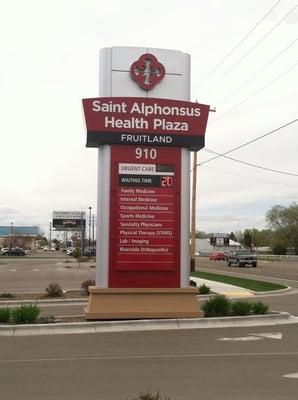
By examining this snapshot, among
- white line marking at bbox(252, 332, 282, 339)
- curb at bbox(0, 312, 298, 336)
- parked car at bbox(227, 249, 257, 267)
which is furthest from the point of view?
parked car at bbox(227, 249, 257, 267)

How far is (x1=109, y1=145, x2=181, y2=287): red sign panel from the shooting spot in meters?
14.1

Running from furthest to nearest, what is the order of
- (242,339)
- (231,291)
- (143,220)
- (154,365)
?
1. (231,291)
2. (143,220)
3. (242,339)
4. (154,365)

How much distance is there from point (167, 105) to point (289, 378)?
26.2 feet

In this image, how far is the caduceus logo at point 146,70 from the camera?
14359 mm

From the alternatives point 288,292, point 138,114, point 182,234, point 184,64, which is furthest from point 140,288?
point 288,292

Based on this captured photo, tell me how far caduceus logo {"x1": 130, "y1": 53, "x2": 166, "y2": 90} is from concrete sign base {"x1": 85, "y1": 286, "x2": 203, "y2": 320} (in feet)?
15.6

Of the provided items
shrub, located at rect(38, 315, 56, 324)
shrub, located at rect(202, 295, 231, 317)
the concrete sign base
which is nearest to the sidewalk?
shrub, located at rect(202, 295, 231, 317)

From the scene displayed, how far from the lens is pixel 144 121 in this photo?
47.0 ft

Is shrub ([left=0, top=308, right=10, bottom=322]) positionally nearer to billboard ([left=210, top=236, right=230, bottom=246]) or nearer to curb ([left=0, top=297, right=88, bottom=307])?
curb ([left=0, top=297, right=88, bottom=307])

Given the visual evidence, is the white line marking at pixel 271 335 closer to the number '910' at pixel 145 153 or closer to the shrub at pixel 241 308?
the shrub at pixel 241 308

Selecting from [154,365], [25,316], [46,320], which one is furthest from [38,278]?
[154,365]

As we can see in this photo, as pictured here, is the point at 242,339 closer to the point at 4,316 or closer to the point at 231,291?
the point at 4,316

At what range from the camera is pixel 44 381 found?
7.83 metres

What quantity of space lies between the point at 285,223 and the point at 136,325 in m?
127
